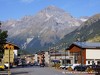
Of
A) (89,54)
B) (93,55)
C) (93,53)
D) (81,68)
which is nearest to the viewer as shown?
(81,68)

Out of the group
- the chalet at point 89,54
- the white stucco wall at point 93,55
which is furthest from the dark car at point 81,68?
the white stucco wall at point 93,55

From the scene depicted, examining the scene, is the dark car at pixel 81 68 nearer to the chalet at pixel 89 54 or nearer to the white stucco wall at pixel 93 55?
the chalet at pixel 89 54

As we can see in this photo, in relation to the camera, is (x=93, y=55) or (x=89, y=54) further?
(x=89, y=54)

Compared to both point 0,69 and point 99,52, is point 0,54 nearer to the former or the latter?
point 0,69

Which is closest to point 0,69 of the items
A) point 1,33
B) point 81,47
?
point 1,33

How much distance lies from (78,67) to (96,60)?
48.7 metres

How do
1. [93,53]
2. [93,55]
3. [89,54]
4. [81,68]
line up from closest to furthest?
[81,68], [93,55], [93,53], [89,54]

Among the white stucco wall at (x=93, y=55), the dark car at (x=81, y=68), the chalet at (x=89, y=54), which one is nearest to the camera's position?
the dark car at (x=81, y=68)

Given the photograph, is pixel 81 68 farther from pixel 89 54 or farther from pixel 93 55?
pixel 89 54

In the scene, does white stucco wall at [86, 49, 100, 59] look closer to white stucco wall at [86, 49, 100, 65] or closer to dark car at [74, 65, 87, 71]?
white stucco wall at [86, 49, 100, 65]

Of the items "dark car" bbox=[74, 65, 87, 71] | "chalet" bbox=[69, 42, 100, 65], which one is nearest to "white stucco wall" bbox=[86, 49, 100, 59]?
"chalet" bbox=[69, 42, 100, 65]

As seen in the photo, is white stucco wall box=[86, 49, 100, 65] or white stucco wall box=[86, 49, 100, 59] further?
white stucco wall box=[86, 49, 100, 59]

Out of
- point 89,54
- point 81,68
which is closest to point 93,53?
point 89,54

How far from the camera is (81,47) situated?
143 meters
